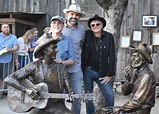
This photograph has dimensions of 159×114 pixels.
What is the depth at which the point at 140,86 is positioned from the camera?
4.69m

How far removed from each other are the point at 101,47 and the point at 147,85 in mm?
1241

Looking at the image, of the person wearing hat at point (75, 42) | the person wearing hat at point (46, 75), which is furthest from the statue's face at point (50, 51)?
the person wearing hat at point (75, 42)

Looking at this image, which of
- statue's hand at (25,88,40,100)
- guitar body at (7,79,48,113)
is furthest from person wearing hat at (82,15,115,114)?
statue's hand at (25,88,40,100)

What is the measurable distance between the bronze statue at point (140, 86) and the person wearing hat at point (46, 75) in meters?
→ 0.74

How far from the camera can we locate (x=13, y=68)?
895 centimetres

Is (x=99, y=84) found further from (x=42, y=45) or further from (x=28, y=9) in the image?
(x=28, y=9)

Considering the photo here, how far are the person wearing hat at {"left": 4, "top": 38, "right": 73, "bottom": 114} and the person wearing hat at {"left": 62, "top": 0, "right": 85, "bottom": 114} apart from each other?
25.2 inches

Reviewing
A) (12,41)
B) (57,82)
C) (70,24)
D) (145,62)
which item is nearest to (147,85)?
(145,62)

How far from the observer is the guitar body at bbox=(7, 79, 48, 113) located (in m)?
4.47

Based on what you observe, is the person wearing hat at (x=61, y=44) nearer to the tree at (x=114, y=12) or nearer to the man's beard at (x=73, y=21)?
the man's beard at (x=73, y=21)

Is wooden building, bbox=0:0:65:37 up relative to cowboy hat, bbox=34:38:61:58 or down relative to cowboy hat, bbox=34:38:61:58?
up

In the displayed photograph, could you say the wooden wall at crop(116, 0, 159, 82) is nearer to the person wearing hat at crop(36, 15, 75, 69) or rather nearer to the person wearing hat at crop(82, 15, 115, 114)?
the person wearing hat at crop(82, 15, 115, 114)

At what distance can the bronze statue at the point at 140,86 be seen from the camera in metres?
4.66

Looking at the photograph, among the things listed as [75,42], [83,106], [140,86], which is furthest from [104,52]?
[83,106]
